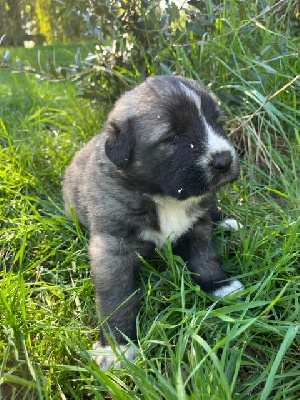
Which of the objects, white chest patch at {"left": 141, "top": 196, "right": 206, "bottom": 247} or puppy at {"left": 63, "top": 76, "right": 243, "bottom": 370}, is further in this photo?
white chest patch at {"left": 141, "top": 196, "right": 206, "bottom": 247}

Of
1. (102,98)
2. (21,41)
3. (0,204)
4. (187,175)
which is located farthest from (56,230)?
(21,41)

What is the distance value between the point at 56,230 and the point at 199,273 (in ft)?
3.25

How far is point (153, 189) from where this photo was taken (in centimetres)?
230

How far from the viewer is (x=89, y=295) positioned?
2.42m

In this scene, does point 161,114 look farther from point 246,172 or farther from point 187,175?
point 246,172

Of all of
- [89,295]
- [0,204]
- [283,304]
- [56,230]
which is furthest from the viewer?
[0,204]

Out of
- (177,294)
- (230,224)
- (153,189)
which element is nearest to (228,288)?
(177,294)

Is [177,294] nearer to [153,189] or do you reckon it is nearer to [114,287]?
[114,287]

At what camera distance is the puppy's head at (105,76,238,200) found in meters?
2.18

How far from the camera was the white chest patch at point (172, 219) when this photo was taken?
2365 mm

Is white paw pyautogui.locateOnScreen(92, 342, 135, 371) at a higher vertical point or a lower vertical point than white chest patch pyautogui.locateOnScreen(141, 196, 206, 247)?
lower

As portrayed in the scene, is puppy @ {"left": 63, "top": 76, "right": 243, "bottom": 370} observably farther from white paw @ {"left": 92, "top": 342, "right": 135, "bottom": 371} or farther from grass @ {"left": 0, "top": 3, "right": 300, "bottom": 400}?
grass @ {"left": 0, "top": 3, "right": 300, "bottom": 400}

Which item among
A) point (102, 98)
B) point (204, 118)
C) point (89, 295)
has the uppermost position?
point (204, 118)

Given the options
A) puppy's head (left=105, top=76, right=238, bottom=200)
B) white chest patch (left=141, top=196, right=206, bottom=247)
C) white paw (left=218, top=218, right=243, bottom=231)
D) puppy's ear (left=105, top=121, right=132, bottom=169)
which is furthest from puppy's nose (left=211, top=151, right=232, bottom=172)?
white paw (left=218, top=218, right=243, bottom=231)
